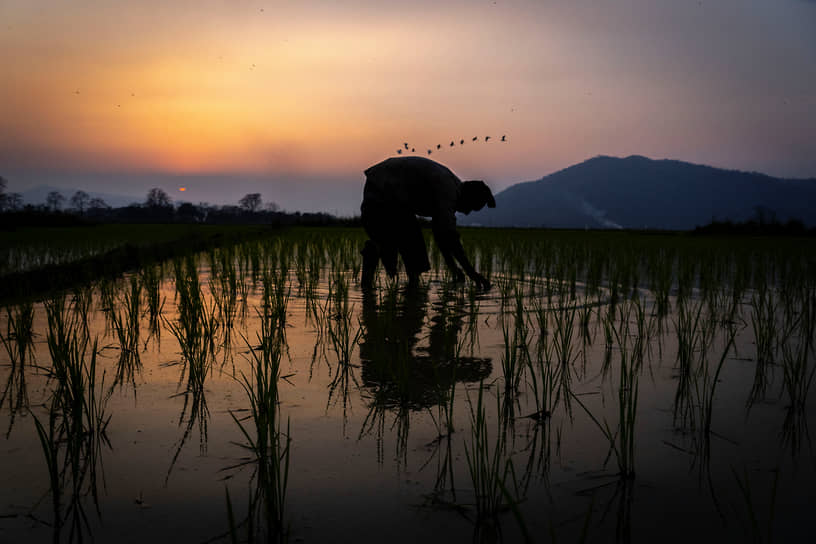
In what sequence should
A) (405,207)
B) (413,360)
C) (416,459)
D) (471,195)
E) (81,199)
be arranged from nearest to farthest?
1. (416,459)
2. (413,360)
3. (405,207)
4. (471,195)
5. (81,199)

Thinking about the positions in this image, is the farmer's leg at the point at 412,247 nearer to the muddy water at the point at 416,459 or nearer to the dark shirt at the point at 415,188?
the dark shirt at the point at 415,188

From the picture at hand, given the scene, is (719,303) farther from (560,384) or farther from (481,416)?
(481,416)

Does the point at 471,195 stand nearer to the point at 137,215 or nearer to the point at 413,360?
the point at 413,360

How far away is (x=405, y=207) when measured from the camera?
5.02 metres

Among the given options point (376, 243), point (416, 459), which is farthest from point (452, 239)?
point (416, 459)

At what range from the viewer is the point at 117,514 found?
1135 mm

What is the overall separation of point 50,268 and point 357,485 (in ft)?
17.2

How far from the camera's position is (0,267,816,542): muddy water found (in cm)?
111

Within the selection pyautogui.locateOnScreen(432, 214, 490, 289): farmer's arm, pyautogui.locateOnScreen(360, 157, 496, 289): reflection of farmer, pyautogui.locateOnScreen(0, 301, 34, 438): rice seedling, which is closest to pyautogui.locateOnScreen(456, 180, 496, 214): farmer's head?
pyautogui.locateOnScreen(360, 157, 496, 289): reflection of farmer

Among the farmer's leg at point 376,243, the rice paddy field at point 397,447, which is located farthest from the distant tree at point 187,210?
the rice paddy field at point 397,447

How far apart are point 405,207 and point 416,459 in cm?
379

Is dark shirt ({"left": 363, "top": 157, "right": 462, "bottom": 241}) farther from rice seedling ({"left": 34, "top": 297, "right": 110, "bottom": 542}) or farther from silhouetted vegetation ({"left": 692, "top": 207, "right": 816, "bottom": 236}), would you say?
silhouetted vegetation ({"left": 692, "top": 207, "right": 816, "bottom": 236})

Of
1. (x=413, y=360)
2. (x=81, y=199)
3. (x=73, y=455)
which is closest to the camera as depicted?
(x=73, y=455)

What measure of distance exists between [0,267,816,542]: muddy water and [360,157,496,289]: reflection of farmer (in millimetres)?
2585
